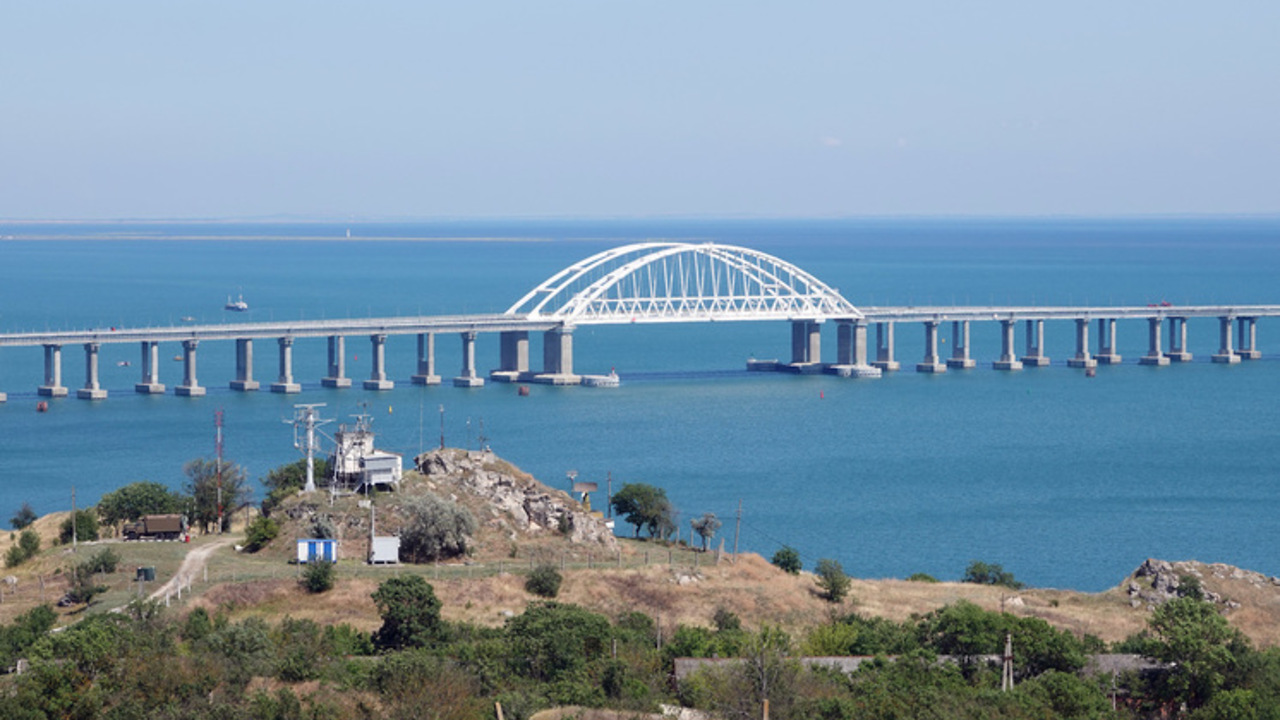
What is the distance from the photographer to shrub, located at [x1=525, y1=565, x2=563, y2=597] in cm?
4444

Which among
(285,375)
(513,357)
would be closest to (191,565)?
(285,375)

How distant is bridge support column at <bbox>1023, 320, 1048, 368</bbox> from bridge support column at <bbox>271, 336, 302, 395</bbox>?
50505 millimetres

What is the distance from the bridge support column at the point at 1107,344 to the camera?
134625 millimetres

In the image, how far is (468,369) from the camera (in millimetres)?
115188

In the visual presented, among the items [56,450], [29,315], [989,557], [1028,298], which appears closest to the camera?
[989,557]

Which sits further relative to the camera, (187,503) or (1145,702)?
(187,503)

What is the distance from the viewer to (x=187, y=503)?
187 feet

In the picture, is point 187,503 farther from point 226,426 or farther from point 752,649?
point 226,426

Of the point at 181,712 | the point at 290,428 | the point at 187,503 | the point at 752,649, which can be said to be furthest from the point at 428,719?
the point at 290,428

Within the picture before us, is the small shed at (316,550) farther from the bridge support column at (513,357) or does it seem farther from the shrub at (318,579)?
the bridge support column at (513,357)

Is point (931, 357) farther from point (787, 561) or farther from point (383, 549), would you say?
point (383, 549)

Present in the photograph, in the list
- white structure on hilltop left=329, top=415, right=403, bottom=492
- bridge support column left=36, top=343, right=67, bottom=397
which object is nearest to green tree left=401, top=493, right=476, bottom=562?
white structure on hilltop left=329, top=415, right=403, bottom=492

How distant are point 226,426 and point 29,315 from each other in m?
77.4

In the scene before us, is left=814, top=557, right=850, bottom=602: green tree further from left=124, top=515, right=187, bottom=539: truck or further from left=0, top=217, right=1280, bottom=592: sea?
left=124, top=515, right=187, bottom=539: truck
